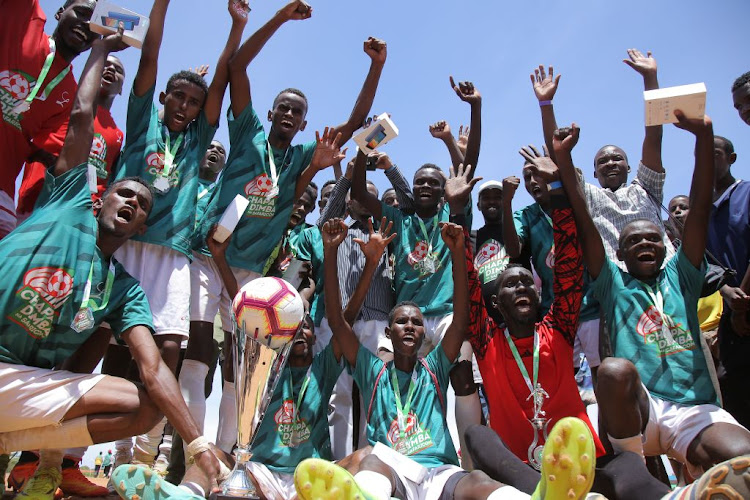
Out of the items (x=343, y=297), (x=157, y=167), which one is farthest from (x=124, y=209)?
(x=343, y=297)

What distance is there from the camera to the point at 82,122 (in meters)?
4.30

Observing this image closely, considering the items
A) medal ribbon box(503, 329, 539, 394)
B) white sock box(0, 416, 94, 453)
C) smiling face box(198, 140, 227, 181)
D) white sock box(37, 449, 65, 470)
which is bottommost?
white sock box(37, 449, 65, 470)

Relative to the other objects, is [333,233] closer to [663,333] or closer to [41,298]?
[41,298]

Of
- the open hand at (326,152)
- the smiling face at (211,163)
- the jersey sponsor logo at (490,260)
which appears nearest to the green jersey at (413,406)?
the jersey sponsor logo at (490,260)

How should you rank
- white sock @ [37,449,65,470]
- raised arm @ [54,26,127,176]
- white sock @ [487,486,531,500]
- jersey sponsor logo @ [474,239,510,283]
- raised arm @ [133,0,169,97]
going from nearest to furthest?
white sock @ [487,486,531,500], white sock @ [37,449,65,470], raised arm @ [54,26,127,176], raised arm @ [133,0,169,97], jersey sponsor logo @ [474,239,510,283]

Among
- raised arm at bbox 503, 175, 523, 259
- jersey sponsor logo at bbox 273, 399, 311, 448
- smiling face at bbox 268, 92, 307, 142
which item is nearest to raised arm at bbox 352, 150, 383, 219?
smiling face at bbox 268, 92, 307, 142

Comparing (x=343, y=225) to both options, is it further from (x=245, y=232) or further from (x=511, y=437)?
(x=511, y=437)

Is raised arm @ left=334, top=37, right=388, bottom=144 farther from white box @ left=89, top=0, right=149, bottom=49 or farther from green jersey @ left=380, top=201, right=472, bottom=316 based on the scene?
white box @ left=89, top=0, right=149, bottom=49

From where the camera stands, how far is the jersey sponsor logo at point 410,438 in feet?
14.9

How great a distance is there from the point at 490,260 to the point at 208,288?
273 cm

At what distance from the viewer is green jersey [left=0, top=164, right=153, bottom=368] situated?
3844 millimetres

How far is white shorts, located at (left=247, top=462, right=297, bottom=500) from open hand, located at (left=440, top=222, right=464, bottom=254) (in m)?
2.22

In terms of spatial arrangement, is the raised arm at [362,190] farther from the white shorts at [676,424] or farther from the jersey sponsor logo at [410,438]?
the white shorts at [676,424]

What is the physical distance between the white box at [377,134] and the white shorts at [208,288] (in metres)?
1.59
